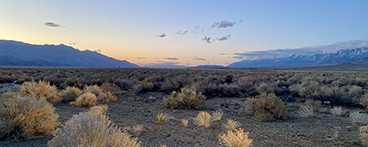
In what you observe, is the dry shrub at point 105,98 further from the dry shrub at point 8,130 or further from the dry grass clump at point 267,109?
the dry grass clump at point 267,109

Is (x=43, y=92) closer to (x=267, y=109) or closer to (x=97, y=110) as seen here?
(x=97, y=110)

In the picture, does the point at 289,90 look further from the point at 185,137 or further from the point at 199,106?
the point at 185,137

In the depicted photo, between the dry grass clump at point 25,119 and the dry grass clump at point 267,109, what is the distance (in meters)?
6.47

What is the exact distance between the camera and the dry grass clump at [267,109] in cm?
750

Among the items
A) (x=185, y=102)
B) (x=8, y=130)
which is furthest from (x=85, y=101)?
(x=8, y=130)

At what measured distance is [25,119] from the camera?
4969 millimetres

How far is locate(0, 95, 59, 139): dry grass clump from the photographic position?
187 inches

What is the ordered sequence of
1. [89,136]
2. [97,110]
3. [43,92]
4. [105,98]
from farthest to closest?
[105,98] → [43,92] → [97,110] → [89,136]

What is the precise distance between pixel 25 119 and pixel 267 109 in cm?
755

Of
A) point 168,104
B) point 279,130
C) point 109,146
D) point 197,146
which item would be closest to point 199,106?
point 168,104

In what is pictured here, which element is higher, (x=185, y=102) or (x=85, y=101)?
(x=85, y=101)

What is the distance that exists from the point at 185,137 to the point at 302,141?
300 cm

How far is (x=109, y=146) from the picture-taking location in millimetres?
2828

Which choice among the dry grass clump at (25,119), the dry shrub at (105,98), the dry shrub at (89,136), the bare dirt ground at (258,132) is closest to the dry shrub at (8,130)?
the dry grass clump at (25,119)
